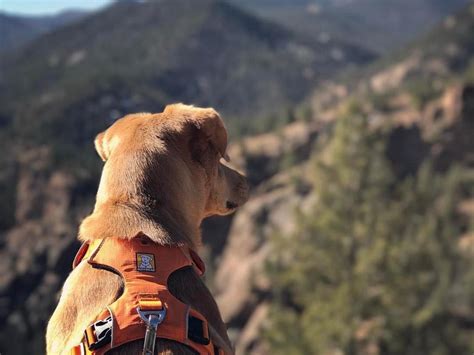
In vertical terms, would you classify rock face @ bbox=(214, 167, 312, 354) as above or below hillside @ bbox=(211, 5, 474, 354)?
below

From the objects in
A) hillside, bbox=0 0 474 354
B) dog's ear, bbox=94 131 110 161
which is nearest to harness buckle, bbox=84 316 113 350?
dog's ear, bbox=94 131 110 161

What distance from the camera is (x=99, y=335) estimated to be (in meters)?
2.49

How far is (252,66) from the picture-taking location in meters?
64.4

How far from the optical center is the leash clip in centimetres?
245

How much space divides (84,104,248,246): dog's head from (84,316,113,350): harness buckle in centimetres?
61

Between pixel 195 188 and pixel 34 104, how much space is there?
54.9 metres

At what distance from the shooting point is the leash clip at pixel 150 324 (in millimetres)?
2449

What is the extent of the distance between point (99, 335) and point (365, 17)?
176 meters

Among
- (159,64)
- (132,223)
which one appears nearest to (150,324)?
(132,223)

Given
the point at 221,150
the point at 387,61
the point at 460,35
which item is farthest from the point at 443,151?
the point at 387,61

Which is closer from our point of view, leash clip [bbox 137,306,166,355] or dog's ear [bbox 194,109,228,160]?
leash clip [bbox 137,306,166,355]

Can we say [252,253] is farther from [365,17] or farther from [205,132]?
[365,17]

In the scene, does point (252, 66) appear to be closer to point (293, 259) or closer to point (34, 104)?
point (34, 104)

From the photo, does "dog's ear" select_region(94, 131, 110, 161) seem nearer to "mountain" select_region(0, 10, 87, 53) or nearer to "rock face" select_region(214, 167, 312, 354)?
"rock face" select_region(214, 167, 312, 354)
